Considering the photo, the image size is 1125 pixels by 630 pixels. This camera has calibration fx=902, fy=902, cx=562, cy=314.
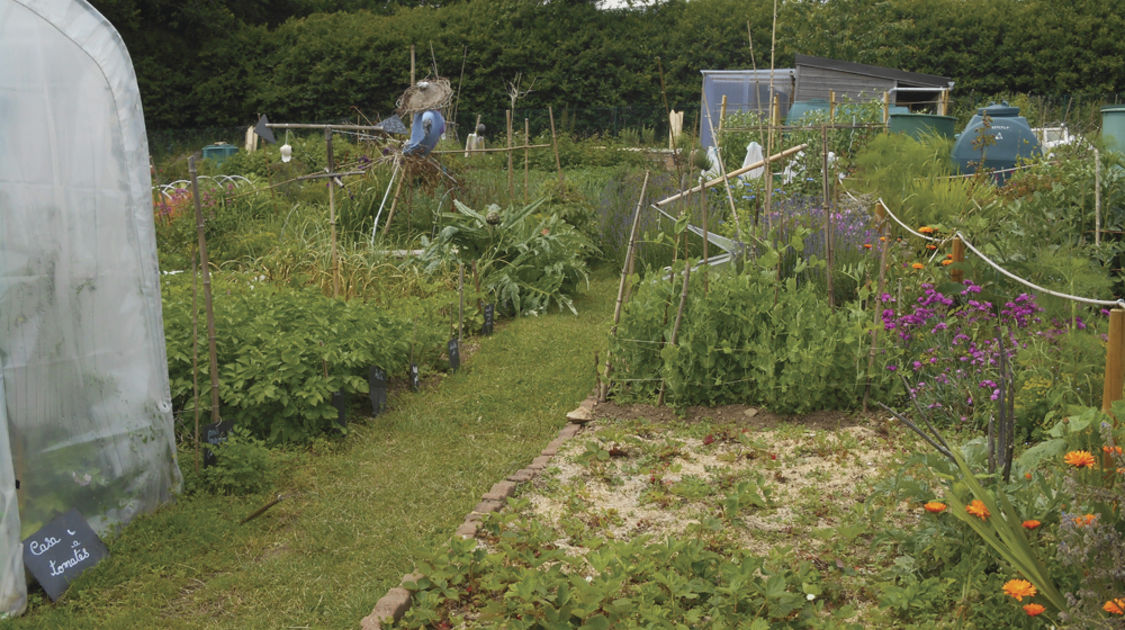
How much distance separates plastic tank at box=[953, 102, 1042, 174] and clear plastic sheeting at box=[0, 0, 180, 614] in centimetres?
702

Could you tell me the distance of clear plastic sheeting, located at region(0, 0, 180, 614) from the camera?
3.07 metres

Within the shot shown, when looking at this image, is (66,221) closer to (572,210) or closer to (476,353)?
(476,353)

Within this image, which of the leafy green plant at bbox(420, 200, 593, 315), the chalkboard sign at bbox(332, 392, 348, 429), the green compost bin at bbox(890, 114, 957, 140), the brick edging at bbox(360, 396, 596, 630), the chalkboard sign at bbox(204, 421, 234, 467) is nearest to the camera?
the brick edging at bbox(360, 396, 596, 630)

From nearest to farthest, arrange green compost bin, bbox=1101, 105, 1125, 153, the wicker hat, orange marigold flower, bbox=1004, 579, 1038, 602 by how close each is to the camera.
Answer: orange marigold flower, bbox=1004, 579, 1038, 602 < green compost bin, bbox=1101, 105, 1125, 153 < the wicker hat

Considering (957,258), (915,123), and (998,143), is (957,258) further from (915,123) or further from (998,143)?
(915,123)

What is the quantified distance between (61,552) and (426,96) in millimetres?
5824

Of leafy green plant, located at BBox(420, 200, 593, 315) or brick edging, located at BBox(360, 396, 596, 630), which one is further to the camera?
leafy green plant, located at BBox(420, 200, 593, 315)

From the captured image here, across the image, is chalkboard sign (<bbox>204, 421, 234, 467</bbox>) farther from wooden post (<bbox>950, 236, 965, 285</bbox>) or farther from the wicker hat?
the wicker hat

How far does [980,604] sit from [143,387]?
308 cm

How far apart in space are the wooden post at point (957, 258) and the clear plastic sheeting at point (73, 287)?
3.99m

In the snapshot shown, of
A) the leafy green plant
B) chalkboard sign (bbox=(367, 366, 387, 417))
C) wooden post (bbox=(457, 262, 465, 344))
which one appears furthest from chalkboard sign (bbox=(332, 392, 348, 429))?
the leafy green plant

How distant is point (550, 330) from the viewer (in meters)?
6.98

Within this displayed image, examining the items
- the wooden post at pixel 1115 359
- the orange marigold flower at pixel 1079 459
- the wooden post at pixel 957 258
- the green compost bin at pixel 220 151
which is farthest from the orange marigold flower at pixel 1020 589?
the green compost bin at pixel 220 151

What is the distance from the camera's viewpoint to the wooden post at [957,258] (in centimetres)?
490
